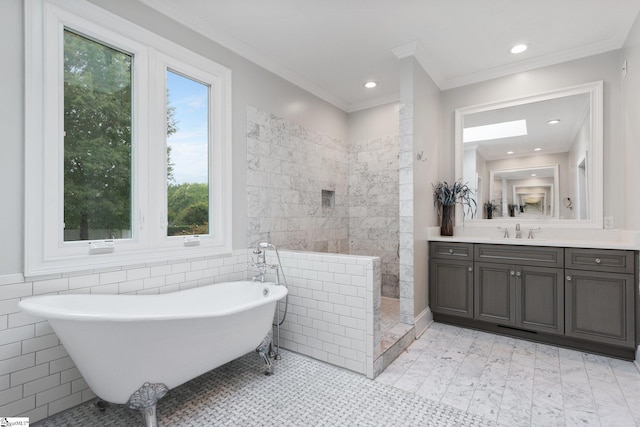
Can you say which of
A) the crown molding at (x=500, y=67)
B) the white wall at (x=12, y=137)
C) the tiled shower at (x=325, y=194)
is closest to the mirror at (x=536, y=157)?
the crown molding at (x=500, y=67)

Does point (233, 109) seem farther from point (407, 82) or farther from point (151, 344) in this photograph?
point (151, 344)

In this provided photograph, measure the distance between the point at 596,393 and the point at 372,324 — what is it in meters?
1.56

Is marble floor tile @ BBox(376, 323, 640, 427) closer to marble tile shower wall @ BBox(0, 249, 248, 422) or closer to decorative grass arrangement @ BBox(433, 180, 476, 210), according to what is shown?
decorative grass arrangement @ BBox(433, 180, 476, 210)

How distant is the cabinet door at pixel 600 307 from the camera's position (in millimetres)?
2494

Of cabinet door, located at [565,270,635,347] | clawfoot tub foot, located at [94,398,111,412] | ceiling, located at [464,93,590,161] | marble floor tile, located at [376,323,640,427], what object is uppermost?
ceiling, located at [464,93,590,161]

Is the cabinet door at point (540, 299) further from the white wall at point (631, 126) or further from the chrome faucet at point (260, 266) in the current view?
the chrome faucet at point (260, 266)

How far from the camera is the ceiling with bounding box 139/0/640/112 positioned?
241cm

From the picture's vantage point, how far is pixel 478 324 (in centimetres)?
321

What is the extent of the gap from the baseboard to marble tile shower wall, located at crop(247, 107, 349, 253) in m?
1.44

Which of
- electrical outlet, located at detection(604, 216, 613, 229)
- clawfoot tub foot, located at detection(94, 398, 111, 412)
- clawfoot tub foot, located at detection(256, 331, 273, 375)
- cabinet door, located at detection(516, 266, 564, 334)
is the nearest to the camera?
clawfoot tub foot, located at detection(94, 398, 111, 412)

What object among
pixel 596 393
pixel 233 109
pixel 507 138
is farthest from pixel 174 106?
pixel 596 393

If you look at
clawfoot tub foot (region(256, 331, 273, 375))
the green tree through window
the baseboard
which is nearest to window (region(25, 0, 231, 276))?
the green tree through window

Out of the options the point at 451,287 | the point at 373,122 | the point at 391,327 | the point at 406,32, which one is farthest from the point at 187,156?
the point at 451,287

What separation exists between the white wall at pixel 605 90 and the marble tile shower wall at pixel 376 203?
1.26m
